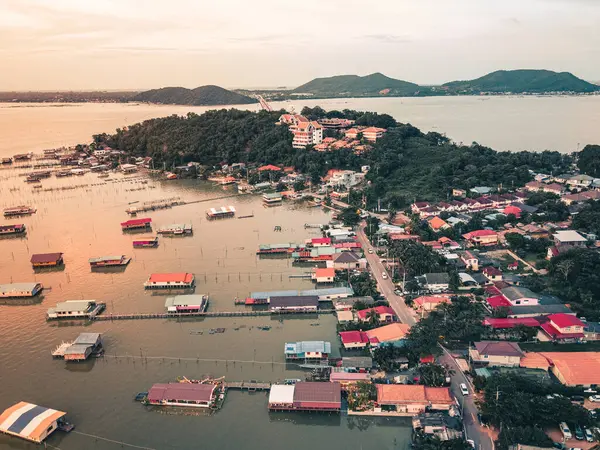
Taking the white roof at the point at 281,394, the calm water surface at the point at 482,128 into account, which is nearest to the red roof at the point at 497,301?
the white roof at the point at 281,394

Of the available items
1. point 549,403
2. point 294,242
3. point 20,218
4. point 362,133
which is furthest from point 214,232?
point 362,133

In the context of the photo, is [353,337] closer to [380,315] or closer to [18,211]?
[380,315]

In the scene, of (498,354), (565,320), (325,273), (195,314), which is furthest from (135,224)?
(565,320)

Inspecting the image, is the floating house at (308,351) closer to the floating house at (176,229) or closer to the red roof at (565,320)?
the red roof at (565,320)

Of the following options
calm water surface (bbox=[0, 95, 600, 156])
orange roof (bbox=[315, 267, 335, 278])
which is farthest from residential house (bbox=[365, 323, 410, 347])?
calm water surface (bbox=[0, 95, 600, 156])

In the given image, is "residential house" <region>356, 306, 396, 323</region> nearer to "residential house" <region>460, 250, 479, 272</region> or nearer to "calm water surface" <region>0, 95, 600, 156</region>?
"residential house" <region>460, 250, 479, 272</region>

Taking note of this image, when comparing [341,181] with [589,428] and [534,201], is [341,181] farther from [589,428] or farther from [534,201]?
[589,428]
